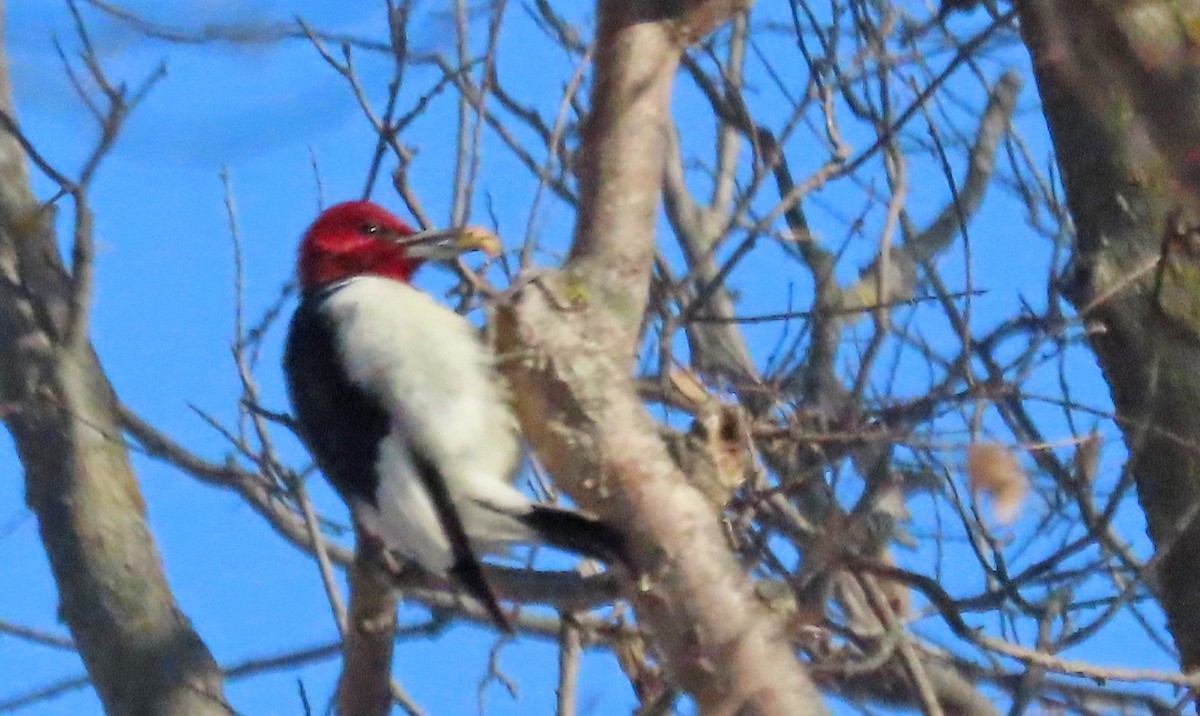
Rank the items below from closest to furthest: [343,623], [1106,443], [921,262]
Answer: [343,623]
[1106,443]
[921,262]

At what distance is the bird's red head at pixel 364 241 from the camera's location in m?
3.56

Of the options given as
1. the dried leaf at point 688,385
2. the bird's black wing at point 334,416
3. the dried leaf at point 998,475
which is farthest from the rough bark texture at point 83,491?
the dried leaf at point 998,475

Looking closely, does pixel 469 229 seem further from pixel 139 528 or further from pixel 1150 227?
pixel 1150 227

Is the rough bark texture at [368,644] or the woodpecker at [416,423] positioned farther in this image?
the woodpecker at [416,423]

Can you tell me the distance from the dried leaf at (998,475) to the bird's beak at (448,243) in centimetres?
97

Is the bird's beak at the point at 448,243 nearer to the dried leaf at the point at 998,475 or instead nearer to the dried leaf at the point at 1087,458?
the dried leaf at the point at 998,475

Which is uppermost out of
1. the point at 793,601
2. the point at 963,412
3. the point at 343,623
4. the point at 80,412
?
the point at 80,412

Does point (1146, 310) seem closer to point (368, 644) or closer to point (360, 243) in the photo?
point (368, 644)

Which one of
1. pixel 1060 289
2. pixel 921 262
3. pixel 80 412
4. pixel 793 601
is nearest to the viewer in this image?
pixel 793 601

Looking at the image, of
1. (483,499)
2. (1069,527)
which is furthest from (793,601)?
(1069,527)

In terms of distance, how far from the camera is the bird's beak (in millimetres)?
3090

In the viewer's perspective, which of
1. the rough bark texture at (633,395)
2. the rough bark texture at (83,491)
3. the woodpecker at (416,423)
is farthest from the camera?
the rough bark texture at (83,491)

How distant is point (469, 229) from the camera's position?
313 centimetres

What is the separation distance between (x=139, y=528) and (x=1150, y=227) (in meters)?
2.07
